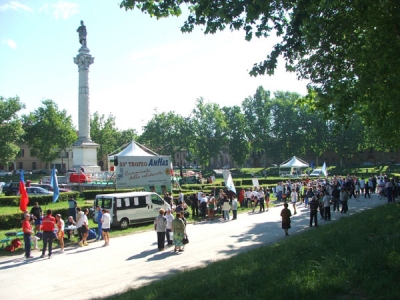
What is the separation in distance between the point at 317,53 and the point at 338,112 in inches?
129

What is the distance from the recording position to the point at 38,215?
17.8 m

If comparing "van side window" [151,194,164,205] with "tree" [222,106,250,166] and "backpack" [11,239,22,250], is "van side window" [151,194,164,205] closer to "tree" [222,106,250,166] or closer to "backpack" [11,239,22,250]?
"backpack" [11,239,22,250]

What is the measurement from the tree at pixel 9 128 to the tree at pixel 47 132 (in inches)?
419

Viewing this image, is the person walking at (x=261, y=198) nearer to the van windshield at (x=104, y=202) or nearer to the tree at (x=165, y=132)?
Answer: the van windshield at (x=104, y=202)

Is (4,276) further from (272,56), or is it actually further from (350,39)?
(350,39)

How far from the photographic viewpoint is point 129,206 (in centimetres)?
2008

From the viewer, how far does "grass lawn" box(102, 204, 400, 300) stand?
21.7 ft

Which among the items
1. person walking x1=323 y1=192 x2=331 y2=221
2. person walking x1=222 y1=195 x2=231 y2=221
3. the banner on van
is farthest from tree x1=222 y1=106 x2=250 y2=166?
person walking x1=323 y1=192 x2=331 y2=221

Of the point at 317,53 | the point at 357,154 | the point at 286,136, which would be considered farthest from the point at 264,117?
the point at 317,53

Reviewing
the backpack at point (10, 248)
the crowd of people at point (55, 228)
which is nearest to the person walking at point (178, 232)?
the crowd of people at point (55, 228)

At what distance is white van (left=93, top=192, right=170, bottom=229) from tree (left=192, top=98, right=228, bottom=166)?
6078 cm

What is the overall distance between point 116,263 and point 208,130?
70549mm

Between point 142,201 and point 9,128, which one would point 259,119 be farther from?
point 142,201

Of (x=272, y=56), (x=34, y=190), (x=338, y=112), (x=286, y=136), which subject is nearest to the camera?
(x=272, y=56)
